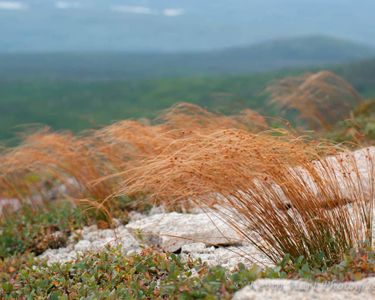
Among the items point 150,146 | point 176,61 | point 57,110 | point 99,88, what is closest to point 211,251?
point 150,146

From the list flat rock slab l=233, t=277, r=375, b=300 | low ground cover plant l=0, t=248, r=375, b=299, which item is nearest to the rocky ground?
flat rock slab l=233, t=277, r=375, b=300

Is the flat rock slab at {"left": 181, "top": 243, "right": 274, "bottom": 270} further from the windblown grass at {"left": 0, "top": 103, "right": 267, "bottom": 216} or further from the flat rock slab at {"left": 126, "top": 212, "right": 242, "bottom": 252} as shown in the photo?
the windblown grass at {"left": 0, "top": 103, "right": 267, "bottom": 216}

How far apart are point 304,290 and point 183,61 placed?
143 m

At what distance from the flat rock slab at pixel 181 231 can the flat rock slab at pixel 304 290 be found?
145cm

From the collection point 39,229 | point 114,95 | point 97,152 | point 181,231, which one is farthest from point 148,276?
point 114,95

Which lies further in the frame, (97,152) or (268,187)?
(97,152)

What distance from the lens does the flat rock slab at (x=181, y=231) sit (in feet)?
16.5

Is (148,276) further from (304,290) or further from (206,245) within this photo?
(304,290)

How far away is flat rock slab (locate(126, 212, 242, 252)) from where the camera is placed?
502cm

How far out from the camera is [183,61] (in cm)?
14538

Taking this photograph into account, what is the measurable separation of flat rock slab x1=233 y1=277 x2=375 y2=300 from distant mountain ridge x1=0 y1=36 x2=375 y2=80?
299ft

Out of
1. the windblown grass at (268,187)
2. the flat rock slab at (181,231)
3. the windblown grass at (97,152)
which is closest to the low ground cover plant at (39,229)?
the windblown grass at (97,152)

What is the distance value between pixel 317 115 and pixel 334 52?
171077 millimetres

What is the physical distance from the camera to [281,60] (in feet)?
534
